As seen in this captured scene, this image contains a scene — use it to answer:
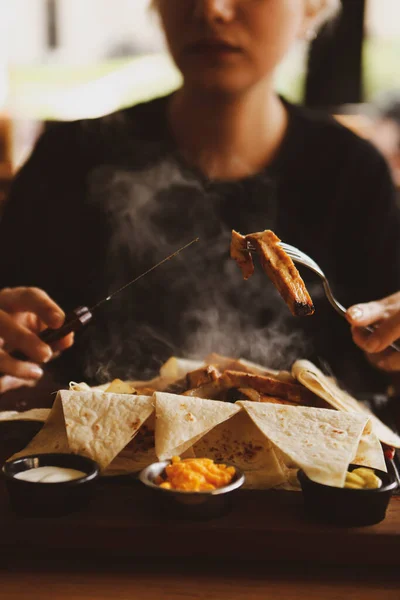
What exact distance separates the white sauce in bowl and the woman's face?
2.56 m

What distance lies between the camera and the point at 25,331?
224cm

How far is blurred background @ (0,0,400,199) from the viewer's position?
14.1 ft

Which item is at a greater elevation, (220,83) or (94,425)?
(220,83)

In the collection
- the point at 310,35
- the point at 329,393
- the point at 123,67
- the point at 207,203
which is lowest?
the point at 207,203

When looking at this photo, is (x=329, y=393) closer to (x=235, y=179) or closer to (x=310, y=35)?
(x=235, y=179)

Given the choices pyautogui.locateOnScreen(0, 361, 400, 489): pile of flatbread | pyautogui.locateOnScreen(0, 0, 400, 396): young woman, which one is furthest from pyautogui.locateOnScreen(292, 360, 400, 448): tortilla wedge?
pyautogui.locateOnScreen(0, 0, 400, 396): young woman

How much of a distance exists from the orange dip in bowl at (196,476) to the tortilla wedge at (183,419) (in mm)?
60

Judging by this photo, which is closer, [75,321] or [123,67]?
[75,321]

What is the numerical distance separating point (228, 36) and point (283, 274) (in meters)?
2.15

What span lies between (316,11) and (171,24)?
85 cm

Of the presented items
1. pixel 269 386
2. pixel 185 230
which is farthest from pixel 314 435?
pixel 185 230

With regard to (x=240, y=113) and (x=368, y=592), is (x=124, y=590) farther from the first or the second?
(x=240, y=113)

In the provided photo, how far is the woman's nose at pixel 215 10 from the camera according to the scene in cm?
336

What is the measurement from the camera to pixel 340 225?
3512mm
